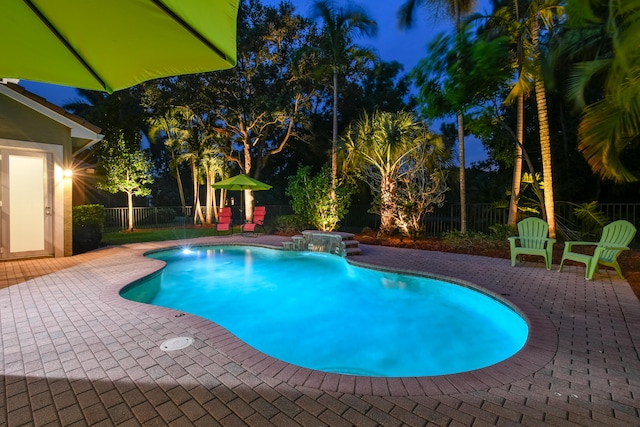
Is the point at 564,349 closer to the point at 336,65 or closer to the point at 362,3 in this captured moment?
the point at 336,65

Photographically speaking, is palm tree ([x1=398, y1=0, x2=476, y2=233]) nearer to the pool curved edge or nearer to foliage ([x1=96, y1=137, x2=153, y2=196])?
the pool curved edge

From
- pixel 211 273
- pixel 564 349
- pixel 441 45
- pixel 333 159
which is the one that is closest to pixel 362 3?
pixel 441 45

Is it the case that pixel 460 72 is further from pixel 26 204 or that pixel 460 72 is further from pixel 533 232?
pixel 26 204

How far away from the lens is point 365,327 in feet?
16.9

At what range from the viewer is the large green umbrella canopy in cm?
173

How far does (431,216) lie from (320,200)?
478 cm

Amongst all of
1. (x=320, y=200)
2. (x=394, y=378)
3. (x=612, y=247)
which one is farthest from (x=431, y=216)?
(x=394, y=378)

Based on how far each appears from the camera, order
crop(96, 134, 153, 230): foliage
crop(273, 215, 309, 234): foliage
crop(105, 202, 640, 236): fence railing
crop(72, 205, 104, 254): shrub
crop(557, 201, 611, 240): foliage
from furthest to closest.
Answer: crop(96, 134, 153, 230): foliage, crop(273, 215, 309, 234): foliage, crop(105, 202, 640, 236): fence railing, crop(557, 201, 611, 240): foliage, crop(72, 205, 104, 254): shrub

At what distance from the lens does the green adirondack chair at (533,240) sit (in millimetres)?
6988

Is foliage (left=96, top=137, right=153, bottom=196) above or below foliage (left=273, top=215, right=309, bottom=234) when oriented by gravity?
above

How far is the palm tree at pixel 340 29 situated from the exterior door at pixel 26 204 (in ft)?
29.0

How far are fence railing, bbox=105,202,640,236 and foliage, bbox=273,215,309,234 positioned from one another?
3262 mm

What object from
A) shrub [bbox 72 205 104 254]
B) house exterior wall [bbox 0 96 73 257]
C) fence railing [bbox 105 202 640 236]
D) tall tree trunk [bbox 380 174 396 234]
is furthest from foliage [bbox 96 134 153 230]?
tall tree trunk [bbox 380 174 396 234]

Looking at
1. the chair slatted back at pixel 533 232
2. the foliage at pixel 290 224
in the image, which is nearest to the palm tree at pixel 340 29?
the foliage at pixel 290 224
